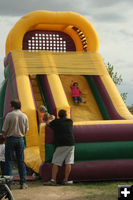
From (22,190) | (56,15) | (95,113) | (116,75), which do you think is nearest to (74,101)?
(95,113)

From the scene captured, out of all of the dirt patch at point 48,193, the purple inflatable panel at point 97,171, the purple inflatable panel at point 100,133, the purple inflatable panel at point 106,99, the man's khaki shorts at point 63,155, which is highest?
the purple inflatable panel at point 106,99

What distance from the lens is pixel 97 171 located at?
6.51 metres

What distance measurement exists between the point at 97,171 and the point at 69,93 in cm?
444

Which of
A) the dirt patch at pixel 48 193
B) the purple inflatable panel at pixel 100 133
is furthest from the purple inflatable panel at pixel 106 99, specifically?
the dirt patch at pixel 48 193

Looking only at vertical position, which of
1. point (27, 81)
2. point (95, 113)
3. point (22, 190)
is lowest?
point (22, 190)

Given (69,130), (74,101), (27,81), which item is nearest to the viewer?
(69,130)

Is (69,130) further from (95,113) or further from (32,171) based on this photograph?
(95,113)

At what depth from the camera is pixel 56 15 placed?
37.3ft

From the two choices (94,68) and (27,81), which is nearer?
(27,81)

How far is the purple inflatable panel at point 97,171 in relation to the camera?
6449 millimetres

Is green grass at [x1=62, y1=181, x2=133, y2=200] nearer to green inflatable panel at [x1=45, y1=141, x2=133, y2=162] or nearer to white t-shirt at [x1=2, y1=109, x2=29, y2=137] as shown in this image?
green inflatable panel at [x1=45, y1=141, x2=133, y2=162]

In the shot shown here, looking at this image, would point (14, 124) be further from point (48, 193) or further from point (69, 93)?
point (69, 93)

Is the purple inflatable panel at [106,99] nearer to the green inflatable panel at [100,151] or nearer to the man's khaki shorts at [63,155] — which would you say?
the green inflatable panel at [100,151]

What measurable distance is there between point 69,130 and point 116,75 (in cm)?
1846
